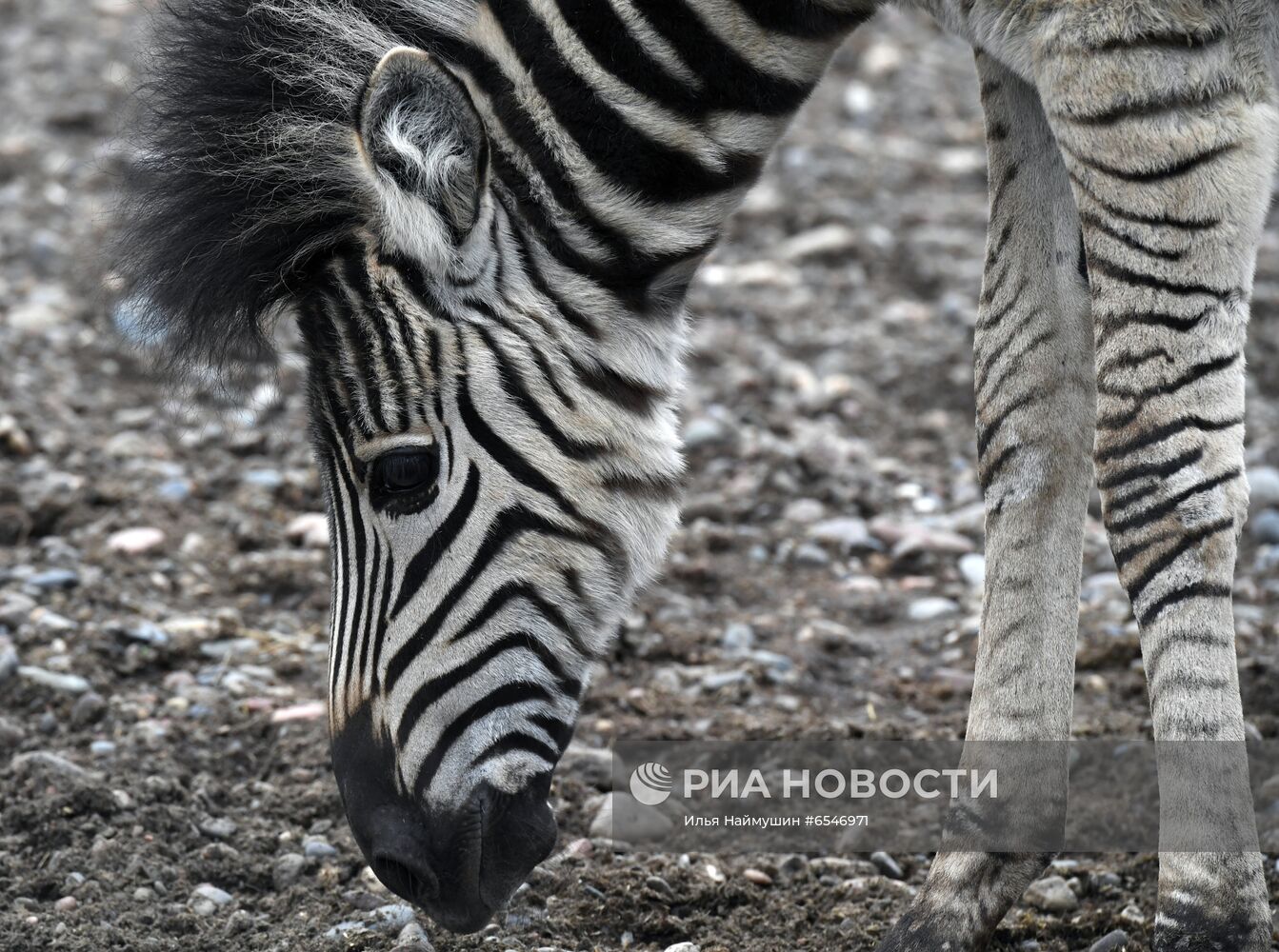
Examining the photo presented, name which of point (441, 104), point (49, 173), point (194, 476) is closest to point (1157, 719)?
point (441, 104)

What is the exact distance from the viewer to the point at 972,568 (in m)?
6.55

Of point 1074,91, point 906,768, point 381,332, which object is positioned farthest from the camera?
point 906,768

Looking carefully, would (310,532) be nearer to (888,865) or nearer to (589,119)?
(888,865)

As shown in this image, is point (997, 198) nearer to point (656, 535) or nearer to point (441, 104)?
point (656, 535)

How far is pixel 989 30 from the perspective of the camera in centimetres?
350

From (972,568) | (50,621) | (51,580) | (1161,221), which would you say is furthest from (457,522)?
(972,568)

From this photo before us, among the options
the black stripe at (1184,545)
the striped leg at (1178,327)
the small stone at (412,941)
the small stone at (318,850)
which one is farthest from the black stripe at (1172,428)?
the small stone at (318,850)

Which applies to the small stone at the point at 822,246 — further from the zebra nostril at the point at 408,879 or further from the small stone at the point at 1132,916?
the zebra nostril at the point at 408,879

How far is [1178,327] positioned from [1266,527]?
139 inches

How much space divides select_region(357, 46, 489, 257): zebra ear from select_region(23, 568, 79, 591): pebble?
10.3 ft

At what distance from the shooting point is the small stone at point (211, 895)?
4145mm

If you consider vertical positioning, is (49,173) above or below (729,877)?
above

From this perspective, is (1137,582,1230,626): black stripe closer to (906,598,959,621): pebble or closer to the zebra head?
the zebra head

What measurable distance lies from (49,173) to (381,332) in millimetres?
7701
